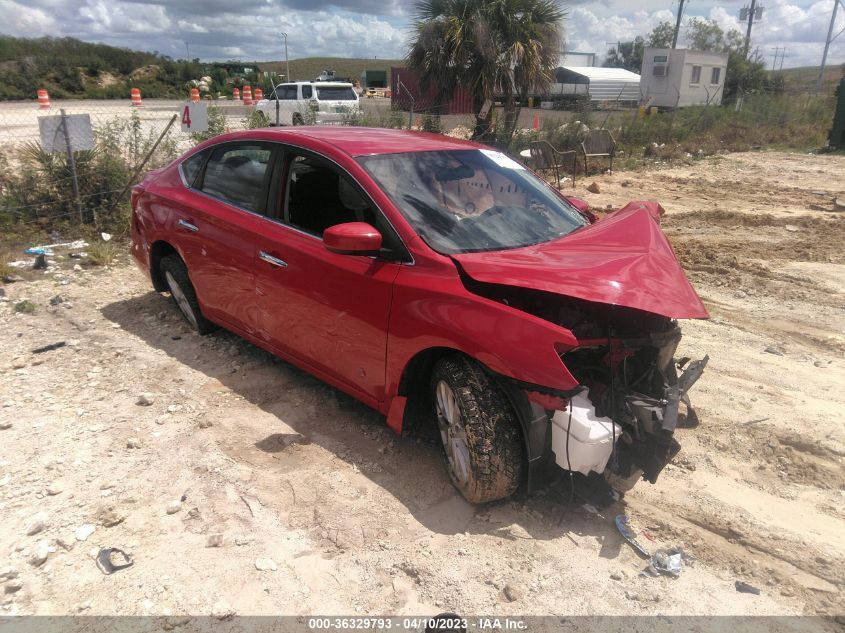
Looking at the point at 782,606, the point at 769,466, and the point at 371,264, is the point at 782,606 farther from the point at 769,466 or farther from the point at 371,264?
the point at 371,264

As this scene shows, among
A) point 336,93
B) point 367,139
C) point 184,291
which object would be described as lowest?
point 184,291

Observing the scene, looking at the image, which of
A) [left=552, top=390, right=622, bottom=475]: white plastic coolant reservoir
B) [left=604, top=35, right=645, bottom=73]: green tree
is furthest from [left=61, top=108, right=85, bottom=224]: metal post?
[left=604, top=35, right=645, bottom=73]: green tree

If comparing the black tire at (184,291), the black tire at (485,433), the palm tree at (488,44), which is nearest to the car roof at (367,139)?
the black tire at (184,291)

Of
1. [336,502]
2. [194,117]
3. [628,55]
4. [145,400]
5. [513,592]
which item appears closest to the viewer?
[513,592]

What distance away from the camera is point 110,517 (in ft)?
9.65

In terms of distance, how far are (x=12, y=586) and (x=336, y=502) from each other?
1.38 metres

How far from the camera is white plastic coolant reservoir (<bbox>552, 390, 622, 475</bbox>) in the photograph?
2648 mm

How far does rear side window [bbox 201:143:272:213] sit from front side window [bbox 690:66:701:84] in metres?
34.7

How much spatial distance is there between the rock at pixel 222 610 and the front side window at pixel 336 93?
762 inches

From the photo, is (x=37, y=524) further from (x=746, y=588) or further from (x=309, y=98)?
(x=309, y=98)

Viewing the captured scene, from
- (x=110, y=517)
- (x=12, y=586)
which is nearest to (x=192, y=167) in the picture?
(x=110, y=517)

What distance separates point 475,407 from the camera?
2.81 meters

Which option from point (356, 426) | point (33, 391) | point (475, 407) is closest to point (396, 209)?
point (475, 407)

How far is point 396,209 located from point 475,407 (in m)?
1.11
